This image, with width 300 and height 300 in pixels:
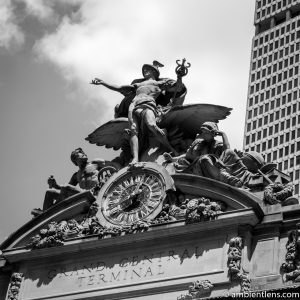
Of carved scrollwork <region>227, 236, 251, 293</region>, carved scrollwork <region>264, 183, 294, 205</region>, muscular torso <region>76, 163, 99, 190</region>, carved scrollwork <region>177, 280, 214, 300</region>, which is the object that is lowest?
carved scrollwork <region>177, 280, 214, 300</region>

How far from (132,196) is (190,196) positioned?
1.79 metres

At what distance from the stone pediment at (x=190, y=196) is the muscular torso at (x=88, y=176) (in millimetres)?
709

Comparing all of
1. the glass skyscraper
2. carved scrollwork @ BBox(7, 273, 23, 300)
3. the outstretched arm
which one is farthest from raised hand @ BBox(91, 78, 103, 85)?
the glass skyscraper

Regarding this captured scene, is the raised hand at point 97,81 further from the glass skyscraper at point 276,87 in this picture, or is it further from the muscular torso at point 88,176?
the glass skyscraper at point 276,87

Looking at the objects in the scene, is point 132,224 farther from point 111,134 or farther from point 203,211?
point 111,134

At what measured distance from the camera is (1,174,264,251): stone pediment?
28703 mm

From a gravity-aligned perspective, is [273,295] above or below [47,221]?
below

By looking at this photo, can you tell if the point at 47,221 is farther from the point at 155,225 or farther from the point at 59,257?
the point at 155,225

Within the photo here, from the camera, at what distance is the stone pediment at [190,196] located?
28703mm

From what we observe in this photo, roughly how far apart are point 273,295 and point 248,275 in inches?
64.2

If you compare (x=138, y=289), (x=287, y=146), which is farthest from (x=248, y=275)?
(x=287, y=146)

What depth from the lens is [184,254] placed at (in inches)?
1148

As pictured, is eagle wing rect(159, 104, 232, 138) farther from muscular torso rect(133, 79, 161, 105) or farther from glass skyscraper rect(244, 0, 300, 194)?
glass skyscraper rect(244, 0, 300, 194)

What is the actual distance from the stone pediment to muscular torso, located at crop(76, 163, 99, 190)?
71cm
